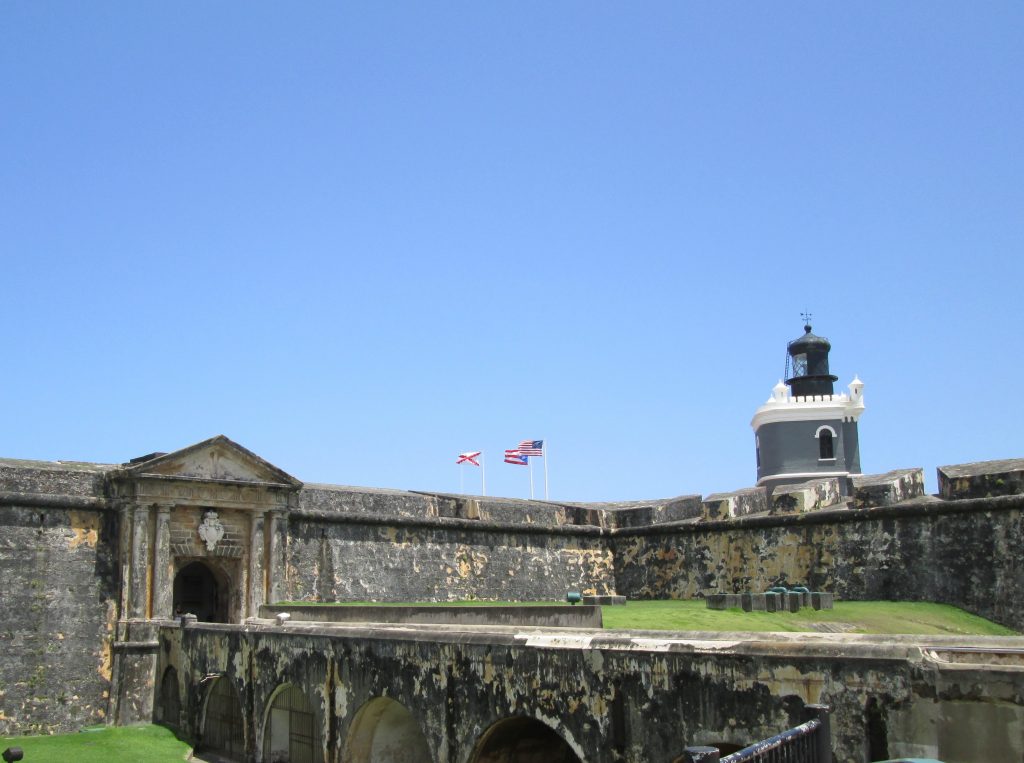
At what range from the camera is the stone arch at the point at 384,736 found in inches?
525

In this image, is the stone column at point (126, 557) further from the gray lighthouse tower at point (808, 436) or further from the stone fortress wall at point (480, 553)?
the gray lighthouse tower at point (808, 436)


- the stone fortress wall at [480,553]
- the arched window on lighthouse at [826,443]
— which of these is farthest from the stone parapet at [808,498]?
the arched window on lighthouse at [826,443]

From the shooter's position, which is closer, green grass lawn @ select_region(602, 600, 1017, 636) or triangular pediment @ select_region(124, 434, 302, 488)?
green grass lawn @ select_region(602, 600, 1017, 636)

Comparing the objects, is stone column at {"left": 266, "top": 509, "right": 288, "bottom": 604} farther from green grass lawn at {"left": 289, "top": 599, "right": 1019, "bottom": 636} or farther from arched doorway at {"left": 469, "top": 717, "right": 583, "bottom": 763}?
arched doorway at {"left": 469, "top": 717, "right": 583, "bottom": 763}

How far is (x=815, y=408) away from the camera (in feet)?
122

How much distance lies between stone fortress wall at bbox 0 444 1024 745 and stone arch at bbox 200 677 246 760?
8.85ft

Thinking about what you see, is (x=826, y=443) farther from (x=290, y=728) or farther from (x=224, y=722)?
(x=290, y=728)

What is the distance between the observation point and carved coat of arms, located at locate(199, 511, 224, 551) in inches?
812

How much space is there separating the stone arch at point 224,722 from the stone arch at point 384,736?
3192 mm

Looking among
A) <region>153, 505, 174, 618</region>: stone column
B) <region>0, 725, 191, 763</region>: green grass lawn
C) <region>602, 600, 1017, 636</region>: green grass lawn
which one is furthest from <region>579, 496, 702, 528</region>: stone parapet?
<region>0, 725, 191, 763</region>: green grass lawn

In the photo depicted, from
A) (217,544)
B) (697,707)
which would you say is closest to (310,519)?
(217,544)

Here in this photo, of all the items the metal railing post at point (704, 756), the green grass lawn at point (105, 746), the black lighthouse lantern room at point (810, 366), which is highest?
the black lighthouse lantern room at point (810, 366)

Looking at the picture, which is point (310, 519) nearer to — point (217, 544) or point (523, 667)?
point (217, 544)

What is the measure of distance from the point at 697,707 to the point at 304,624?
30.7 ft
